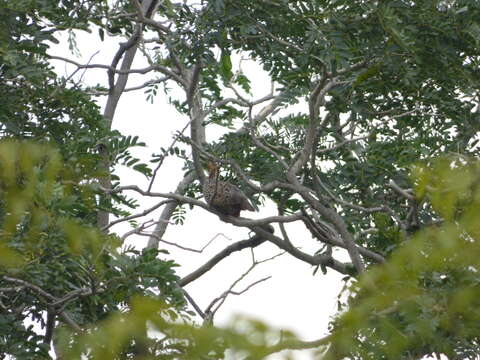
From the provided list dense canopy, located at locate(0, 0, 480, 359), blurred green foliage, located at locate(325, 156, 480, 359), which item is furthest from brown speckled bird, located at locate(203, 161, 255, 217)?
blurred green foliage, located at locate(325, 156, 480, 359)

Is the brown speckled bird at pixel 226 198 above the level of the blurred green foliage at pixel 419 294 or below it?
above

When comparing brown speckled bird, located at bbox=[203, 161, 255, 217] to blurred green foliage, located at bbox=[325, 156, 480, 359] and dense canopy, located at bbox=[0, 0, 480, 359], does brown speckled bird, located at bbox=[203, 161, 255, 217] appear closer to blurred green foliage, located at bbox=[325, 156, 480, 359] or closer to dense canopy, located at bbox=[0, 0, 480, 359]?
dense canopy, located at bbox=[0, 0, 480, 359]

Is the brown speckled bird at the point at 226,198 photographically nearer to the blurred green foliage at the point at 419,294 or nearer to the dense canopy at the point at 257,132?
the dense canopy at the point at 257,132

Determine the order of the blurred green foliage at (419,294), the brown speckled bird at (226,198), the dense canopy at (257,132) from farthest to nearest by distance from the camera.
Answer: the brown speckled bird at (226,198), the dense canopy at (257,132), the blurred green foliage at (419,294)

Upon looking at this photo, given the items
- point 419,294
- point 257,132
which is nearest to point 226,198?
point 257,132

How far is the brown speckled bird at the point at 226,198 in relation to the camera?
690 centimetres

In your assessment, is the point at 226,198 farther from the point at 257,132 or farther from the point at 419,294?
the point at 419,294

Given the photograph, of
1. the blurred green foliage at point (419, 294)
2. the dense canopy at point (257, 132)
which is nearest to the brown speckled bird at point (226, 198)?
the dense canopy at point (257, 132)

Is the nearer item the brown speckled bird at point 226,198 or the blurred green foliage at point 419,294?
the blurred green foliage at point 419,294

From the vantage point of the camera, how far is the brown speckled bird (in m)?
6.90

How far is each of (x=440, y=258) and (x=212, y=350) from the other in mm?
602

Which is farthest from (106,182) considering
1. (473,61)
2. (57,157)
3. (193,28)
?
(57,157)

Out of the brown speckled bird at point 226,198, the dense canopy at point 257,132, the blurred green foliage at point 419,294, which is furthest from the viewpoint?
the brown speckled bird at point 226,198

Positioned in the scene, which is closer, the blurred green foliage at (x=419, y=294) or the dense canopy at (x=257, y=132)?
the blurred green foliage at (x=419, y=294)
